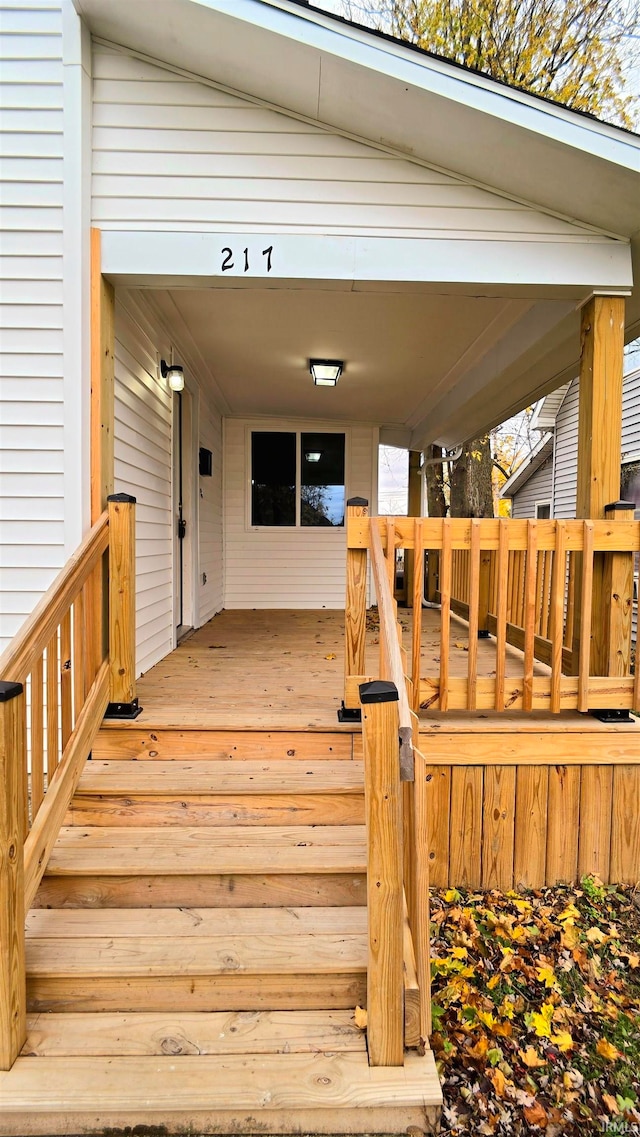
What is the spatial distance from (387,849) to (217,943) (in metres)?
0.75

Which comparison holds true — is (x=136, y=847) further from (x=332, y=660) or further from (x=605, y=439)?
(x=605, y=439)

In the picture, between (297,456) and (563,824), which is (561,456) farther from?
(563,824)

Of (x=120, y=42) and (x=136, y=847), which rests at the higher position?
(x=120, y=42)

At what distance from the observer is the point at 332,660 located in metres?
3.87

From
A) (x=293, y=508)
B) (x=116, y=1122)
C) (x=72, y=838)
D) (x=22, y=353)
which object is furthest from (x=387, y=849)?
(x=293, y=508)

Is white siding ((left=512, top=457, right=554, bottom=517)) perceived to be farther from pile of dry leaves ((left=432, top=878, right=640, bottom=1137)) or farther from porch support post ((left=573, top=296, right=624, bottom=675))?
pile of dry leaves ((left=432, top=878, right=640, bottom=1137))

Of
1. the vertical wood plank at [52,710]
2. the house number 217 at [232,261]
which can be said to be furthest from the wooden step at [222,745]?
the house number 217 at [232,261]

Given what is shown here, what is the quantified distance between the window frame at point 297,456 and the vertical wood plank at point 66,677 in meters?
4.32

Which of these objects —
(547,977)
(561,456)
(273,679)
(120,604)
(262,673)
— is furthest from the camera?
(561,456)

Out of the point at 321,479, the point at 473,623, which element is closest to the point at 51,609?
the point at 473,623

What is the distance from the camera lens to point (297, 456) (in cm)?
660

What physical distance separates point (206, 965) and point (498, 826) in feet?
5.09

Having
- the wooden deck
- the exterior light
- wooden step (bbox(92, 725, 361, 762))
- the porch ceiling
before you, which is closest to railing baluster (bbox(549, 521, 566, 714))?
the wooden deck

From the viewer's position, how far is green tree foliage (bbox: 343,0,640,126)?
6.80 m
